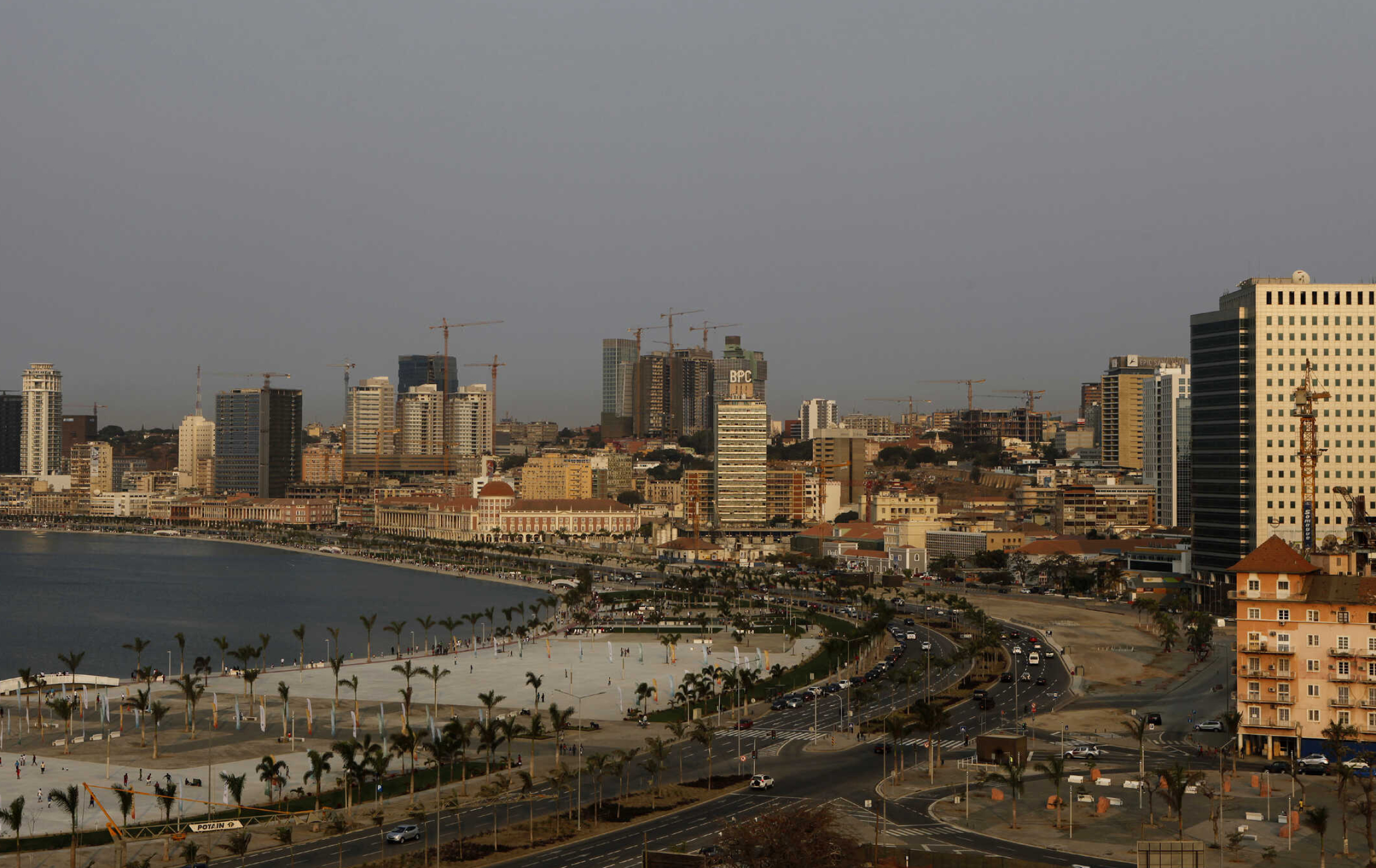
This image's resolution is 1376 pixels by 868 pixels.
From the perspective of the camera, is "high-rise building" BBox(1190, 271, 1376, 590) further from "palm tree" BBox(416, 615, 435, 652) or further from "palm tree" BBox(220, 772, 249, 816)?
"palm tree" BBox(220, 772, 249, 816)

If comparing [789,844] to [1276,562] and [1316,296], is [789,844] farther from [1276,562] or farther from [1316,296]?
[1316,296]

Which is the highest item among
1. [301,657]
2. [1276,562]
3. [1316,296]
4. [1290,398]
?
[1316,296]

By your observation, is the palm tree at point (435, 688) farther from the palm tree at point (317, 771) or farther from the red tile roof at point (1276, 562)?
the red tile roof at point (1276, 562)

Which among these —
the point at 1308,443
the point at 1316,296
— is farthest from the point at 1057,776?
the point at 1316,296

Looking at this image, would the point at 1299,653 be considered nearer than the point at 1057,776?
No

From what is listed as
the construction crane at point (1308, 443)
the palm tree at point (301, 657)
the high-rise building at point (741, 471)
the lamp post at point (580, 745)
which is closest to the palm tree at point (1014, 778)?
the lamp post at point (580, 745)

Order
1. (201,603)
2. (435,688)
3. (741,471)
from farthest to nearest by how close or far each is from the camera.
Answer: (741,471) → (201,603) → (435,688)

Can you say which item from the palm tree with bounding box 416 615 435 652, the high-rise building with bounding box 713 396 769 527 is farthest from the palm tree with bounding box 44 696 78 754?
the high-rise building with bounding box 713 396 769 527
